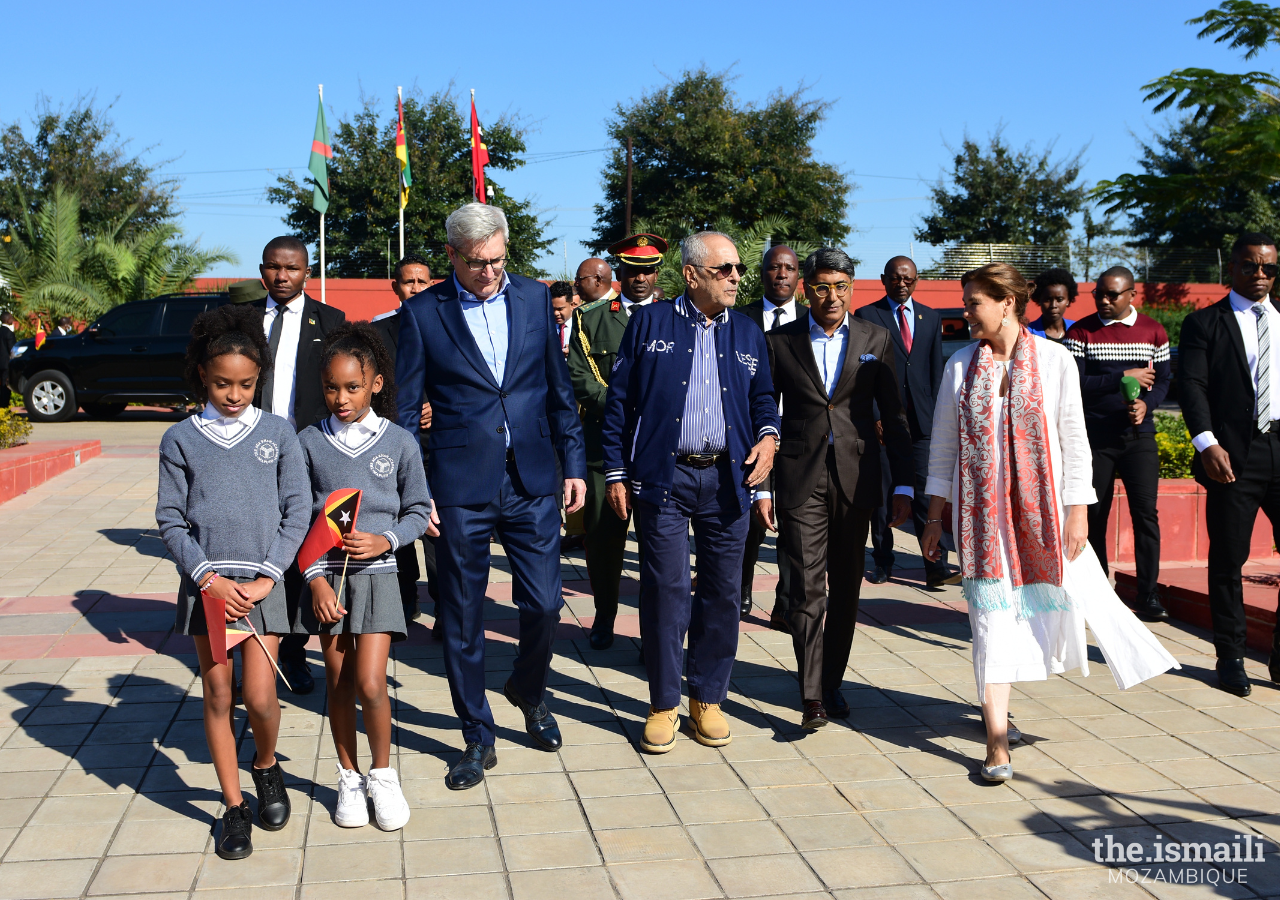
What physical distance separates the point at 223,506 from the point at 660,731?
6.21 feet

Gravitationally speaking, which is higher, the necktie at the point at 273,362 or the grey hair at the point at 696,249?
the grey hair at the point at 696,249

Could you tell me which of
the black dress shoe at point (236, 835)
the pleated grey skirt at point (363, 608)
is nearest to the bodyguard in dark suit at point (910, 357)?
the pleated grey skirt at point (363, 608)

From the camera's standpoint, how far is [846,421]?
473cm

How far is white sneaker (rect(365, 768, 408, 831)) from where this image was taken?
3.62 m

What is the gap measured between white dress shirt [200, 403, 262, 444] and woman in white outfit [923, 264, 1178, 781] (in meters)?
2.60

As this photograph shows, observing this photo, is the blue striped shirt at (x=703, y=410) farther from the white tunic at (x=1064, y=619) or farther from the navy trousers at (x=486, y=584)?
the white tunic at (x=1064, y=619)

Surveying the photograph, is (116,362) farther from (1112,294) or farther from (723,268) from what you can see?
(723,268)

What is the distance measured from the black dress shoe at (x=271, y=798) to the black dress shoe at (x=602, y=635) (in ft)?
7.85

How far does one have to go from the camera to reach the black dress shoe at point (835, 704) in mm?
4750

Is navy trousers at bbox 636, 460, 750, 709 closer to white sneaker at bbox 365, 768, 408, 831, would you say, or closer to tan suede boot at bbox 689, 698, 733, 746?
tan suede boot at bbox 689, 698, 733, 746

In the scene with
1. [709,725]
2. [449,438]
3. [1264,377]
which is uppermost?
[1264,377]

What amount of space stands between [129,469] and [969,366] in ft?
37.0

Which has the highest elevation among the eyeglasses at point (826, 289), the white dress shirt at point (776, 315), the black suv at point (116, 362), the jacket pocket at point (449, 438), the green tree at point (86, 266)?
the green tree at point (86, 266)

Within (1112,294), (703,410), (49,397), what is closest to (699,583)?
(703,410)
